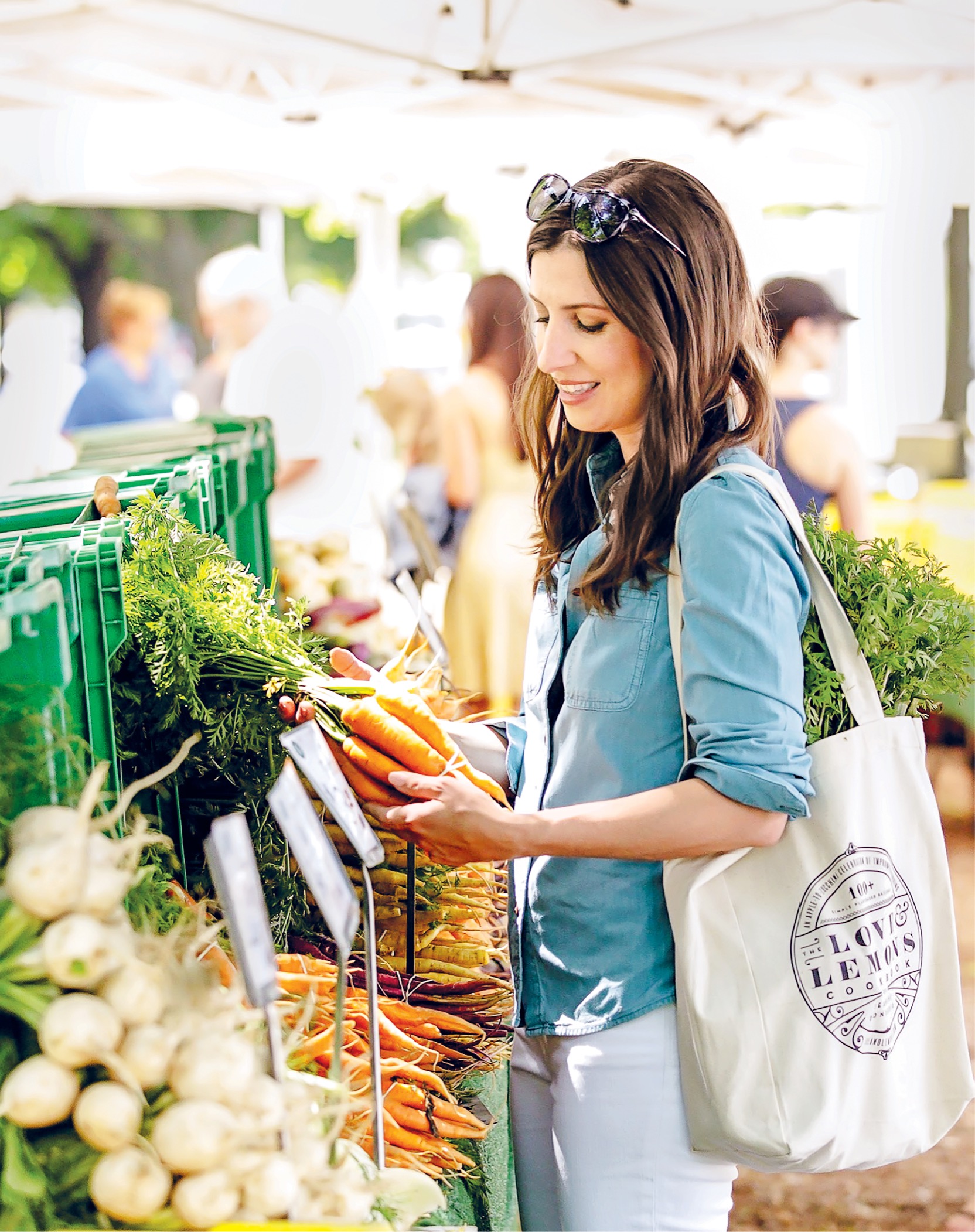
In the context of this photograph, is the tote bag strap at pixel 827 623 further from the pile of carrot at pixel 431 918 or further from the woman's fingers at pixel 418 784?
the pile of carrot at pixel 431 918

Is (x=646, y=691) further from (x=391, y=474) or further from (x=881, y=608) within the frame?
(x=391, y=474)

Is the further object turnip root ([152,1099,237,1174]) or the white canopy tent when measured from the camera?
the white canopy tent

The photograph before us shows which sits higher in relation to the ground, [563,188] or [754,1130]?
[563,188]

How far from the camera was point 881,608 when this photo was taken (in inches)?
59.0

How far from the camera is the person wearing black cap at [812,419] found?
3.95 m

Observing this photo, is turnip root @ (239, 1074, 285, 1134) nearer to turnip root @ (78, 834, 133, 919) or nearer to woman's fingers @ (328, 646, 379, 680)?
turnip root @ (78, 834, 133, 919)

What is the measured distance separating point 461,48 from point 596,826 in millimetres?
3666

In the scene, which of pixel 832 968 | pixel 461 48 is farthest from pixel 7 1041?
pixel 461 48

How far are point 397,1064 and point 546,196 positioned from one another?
120 cm

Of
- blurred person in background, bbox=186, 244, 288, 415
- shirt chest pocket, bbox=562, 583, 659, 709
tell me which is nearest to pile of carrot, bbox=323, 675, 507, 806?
shirt chest pocket, bbox=562, 583, 659, 709

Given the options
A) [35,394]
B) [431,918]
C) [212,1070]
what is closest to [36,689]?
[212,1070]

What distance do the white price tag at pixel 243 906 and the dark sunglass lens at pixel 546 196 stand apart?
848 millimetres

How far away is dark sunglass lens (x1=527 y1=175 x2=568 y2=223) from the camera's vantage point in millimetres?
1445

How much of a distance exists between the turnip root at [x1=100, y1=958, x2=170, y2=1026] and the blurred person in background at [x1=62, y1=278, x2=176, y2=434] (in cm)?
436
